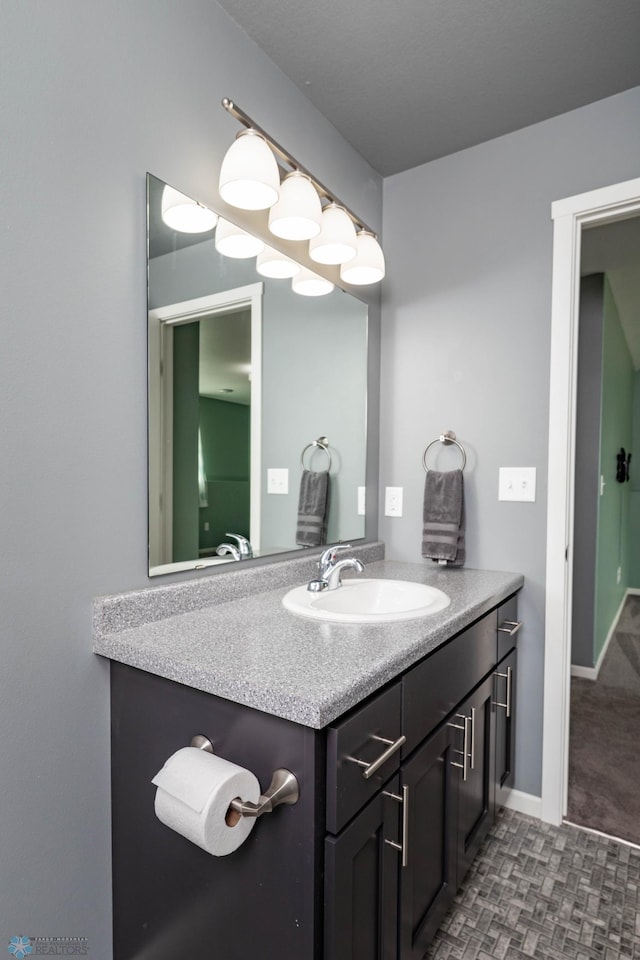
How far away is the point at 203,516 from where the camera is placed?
1423mm

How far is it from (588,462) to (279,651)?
276 cm

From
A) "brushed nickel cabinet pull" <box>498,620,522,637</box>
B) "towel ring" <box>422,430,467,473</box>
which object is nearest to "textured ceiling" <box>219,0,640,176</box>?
"towel ring" <box>422,430,467,473</box>

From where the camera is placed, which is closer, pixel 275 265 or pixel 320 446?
pixel 275 265

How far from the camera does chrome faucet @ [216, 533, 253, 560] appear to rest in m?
1.49

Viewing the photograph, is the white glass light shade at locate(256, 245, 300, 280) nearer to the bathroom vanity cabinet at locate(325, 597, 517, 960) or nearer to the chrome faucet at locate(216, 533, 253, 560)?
the chrome faucet at locate(216, 533, 253, 560)

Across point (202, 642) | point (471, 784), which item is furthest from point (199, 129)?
point (471, 784)

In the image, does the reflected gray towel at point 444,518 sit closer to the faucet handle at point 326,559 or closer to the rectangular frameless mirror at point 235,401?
the rectangular frameless mirror at point 235,401

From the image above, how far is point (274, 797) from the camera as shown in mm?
854

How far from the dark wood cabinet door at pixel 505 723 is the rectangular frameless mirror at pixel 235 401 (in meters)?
0.70

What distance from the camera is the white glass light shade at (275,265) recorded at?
1600mm

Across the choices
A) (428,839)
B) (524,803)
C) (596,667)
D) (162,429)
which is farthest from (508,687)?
(596,667)

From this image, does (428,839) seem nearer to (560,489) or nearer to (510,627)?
(510,627)

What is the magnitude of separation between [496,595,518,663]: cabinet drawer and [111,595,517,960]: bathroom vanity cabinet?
0.33 m

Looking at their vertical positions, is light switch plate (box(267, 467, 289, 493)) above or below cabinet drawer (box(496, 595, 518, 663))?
→ above
